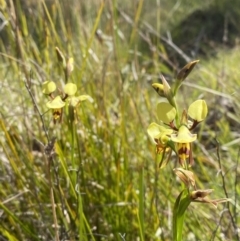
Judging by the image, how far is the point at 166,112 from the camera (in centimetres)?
59

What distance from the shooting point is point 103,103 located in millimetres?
1323

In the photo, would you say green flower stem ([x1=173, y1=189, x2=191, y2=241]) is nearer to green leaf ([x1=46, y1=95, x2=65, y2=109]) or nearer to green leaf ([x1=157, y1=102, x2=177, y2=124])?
green leaf ([x1=157, y1=102, x2=177, y2=124])

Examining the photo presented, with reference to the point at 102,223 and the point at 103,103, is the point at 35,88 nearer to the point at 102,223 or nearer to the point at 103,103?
the point at 103,103

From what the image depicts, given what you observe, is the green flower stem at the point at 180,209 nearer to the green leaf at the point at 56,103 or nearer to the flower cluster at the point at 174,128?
the flower cluster at the point at 174,128

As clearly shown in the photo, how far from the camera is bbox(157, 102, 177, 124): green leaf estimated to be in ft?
1.91

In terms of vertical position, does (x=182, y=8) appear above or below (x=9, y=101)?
below

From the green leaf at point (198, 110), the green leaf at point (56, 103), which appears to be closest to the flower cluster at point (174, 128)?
the green leaf at point (198, 110)

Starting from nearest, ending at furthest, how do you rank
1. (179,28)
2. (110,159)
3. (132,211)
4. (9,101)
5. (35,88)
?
(132,211)
(110,159)
(35,88)
(9,101)
(179,28)

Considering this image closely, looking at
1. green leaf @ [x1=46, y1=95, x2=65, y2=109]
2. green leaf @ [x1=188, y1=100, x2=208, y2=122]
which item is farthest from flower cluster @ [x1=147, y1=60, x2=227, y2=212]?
green leaf @ [x1=46, y1=95, x2=65, y2=109]

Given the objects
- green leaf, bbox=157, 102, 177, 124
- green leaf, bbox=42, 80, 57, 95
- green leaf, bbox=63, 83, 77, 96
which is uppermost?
green leaf, bbox=157, 102, 177, 124

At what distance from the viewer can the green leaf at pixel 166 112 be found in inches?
23.0

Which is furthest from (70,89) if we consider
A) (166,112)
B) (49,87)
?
(166,112)

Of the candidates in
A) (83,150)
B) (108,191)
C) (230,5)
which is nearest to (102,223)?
(108,191)

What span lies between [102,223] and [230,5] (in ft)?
13.2
